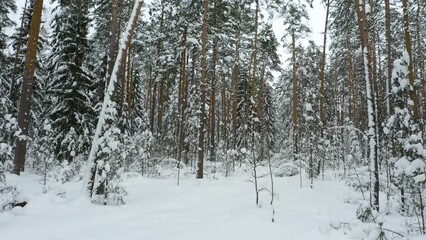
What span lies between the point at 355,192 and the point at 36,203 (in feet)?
32.8

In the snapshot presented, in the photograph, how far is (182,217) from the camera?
688 cm

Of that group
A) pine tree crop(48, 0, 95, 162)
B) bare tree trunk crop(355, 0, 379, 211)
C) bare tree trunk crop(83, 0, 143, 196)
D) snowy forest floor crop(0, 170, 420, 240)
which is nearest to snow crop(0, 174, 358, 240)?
snowy forest floor crop(0, 170, 420, 240)

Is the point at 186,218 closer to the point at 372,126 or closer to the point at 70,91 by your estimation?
the point at 372,126

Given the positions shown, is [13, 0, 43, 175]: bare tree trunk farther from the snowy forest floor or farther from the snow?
the snow

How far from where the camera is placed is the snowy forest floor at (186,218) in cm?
552

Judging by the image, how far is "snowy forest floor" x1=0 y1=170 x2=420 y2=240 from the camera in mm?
5516

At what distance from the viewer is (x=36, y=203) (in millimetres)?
7199

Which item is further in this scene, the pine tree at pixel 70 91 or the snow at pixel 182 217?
the pine tree at pixel 70 91

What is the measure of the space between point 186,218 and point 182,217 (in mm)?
131

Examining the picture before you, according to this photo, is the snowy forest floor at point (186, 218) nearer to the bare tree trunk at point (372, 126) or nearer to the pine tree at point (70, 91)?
the bare tree trunk at point (372, 126)

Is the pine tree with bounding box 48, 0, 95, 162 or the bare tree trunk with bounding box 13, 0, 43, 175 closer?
the bare tree trunk with bounding box 13, 0, 43, 175

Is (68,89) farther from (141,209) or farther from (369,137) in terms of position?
(369,137)

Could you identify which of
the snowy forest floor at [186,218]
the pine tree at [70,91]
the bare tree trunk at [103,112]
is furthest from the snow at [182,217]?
the pine tree at [70,91]

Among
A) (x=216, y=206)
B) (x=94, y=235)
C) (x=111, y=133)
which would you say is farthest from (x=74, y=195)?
(x=216, y=206)
